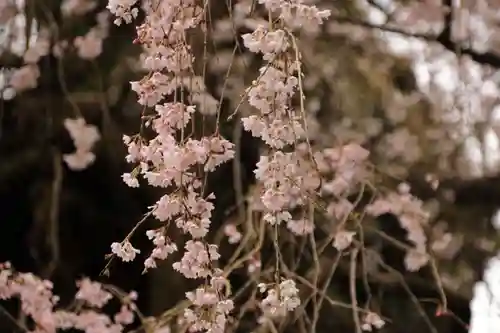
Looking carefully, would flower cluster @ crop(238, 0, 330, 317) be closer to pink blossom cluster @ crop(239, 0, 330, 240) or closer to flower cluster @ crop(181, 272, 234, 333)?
pink blossom cluster @ crop(239, 0, 330, 240)

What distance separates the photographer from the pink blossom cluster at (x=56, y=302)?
1271 mm

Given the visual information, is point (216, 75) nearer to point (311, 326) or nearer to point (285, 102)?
point (311, 326)

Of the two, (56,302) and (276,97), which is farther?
(56,302)

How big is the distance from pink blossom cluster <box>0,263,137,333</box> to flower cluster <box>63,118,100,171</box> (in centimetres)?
19

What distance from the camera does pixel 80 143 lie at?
4.37 feet

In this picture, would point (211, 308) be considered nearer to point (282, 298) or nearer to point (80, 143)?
point (282, 298)

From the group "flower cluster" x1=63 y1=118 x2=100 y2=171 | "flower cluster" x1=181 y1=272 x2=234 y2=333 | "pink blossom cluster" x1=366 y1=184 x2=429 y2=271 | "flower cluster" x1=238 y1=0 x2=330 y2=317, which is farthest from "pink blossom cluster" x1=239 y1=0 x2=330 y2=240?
"flower cluster" x1=63 y1=118 x2=100 y2=171

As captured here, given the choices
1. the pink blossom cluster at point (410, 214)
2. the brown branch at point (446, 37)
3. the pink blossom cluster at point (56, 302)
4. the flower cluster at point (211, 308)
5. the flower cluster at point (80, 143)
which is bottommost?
the pink blossom cluster at point (56, 302)

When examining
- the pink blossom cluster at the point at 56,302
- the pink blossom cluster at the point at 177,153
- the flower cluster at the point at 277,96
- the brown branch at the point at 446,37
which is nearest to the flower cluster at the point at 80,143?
the pink blossom cluster at the point at 56,302

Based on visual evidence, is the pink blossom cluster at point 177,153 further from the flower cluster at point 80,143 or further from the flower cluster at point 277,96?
the flower cluster at point 80,143

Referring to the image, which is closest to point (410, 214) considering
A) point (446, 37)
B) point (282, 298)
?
point (446, 37)

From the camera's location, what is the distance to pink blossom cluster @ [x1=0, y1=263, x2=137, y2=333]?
127cm

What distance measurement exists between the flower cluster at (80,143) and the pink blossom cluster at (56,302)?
0.19 meters

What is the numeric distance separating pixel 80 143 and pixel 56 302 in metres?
Answer: 0.27
